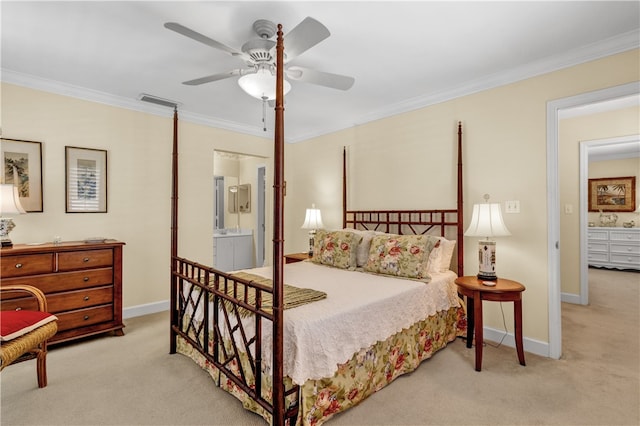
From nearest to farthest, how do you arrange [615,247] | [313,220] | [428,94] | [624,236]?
[428,94], [313,220], [624,236], [615,247]

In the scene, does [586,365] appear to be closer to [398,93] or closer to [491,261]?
[491,261]

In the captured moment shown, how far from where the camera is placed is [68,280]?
273 centimetres

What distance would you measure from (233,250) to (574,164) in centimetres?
544

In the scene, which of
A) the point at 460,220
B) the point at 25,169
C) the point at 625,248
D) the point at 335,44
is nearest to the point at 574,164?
the point at 460,220

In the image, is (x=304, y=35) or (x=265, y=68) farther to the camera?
(x=265, y=68)

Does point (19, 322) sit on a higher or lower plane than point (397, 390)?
higher

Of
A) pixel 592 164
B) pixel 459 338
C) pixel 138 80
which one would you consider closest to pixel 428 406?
pixel 459 338

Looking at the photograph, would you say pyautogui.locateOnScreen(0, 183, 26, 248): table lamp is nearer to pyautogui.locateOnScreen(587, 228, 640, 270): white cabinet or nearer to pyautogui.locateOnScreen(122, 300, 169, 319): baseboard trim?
pyautogui.locateOnScreen(122, 300, 169, 319): baseboard trim

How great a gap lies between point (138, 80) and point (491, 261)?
363 centimetres

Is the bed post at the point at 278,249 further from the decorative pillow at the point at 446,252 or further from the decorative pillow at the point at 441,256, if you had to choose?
the decorative pillow at the point at 446,252

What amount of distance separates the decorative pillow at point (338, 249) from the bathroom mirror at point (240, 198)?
315cm

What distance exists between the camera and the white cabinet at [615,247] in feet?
19.7

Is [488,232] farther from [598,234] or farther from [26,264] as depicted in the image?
[598,234]

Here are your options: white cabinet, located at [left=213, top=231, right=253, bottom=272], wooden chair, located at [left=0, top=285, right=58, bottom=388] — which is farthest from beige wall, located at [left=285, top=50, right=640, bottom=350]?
wooden chair, located at [left=0, top=285, right=58, bottom=388]
